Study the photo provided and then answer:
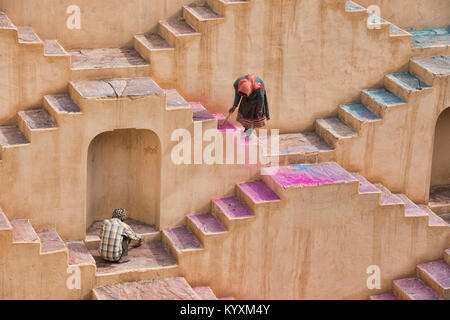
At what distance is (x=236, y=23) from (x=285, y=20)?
1.02 meters

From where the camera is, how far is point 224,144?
2080cm

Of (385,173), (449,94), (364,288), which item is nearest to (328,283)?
(364,288)

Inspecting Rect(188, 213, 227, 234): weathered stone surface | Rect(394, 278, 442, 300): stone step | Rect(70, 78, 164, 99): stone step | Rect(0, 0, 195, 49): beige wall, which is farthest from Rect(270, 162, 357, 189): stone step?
Rect(0, 0, 195, 49): beige wall

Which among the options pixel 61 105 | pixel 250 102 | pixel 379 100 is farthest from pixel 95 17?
pixel 379 100

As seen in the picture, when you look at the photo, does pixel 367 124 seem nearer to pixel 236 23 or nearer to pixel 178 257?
pixel 236 23

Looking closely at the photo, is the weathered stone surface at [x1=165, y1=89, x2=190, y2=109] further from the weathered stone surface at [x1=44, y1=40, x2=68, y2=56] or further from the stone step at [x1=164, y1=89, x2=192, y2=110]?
the weathered stone surface at [x1=44, y1=40, x2=68, y2=56]

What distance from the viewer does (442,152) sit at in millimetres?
24094

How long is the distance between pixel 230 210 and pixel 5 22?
529cm

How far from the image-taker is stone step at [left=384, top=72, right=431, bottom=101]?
883 inches

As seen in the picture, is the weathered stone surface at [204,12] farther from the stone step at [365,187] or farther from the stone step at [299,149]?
the stone step at [365,187]

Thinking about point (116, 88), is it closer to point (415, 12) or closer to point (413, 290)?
point (413, 290)

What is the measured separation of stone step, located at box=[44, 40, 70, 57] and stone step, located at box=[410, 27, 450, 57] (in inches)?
286

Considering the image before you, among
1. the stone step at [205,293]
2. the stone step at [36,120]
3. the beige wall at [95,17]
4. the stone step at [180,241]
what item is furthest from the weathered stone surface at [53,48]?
the stone step at [205,293]

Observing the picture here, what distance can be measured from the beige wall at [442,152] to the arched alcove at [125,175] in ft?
21.5
